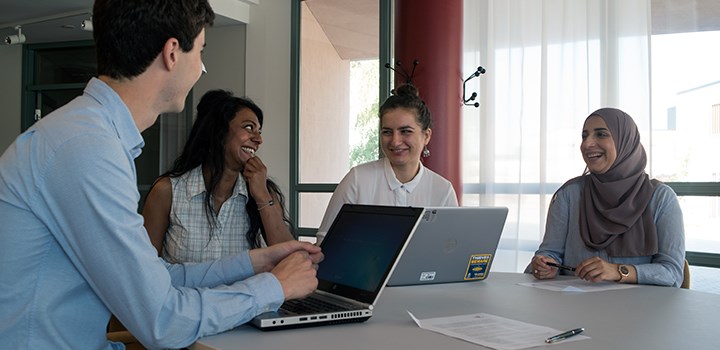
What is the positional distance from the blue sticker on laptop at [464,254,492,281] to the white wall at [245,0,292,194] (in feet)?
13.8

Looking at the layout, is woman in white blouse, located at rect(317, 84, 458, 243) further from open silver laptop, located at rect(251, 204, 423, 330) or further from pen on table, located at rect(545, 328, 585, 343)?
pen on table, located at rect(545, 328, 585, 343)

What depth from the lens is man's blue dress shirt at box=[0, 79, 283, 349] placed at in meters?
1.21

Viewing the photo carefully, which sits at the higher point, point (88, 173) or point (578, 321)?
point (88, 173)

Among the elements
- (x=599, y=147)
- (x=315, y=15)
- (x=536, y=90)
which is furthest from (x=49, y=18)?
(x=599, y=147)

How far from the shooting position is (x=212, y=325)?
1.36 m

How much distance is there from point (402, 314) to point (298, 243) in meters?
0.33

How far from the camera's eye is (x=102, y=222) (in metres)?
1.21

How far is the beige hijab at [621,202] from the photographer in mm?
2682

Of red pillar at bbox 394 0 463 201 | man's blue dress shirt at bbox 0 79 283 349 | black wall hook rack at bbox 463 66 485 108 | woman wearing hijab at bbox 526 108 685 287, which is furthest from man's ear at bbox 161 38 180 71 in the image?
black wall hook rack at bbox 463 66 485 108

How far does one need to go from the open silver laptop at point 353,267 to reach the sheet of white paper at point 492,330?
0.43 ft

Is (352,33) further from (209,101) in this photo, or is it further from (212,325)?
(212,325)

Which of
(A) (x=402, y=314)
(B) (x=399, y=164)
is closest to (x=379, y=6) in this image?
(B) (x=399, y=164)

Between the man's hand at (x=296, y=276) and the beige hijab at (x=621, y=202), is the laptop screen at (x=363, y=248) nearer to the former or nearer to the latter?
the man's hand at (x=296, y=276)

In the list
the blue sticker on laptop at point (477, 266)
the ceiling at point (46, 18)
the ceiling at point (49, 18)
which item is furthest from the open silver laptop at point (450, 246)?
the ceiling at point (46, 18)
